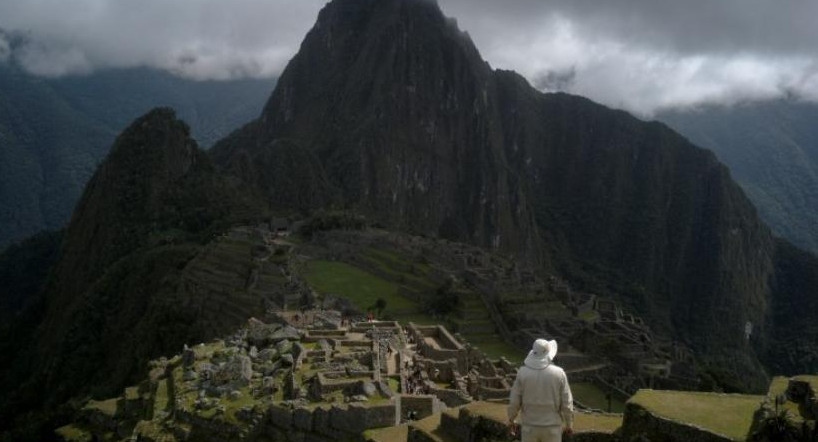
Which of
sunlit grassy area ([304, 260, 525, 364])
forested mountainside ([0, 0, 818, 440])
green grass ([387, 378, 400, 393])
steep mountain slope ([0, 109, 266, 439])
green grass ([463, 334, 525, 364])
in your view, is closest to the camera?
green grass ([387, 378, 400, 393])

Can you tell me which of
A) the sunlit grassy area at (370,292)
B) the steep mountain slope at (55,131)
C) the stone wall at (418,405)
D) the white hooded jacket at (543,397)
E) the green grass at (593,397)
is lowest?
the green grass at (593,397)

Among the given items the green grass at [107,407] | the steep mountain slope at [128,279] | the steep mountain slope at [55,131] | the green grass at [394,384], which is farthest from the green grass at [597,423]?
Result: the steep mountain slope at [55,131]

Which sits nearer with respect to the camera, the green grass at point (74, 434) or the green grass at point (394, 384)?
the green grass at point (394, 384)

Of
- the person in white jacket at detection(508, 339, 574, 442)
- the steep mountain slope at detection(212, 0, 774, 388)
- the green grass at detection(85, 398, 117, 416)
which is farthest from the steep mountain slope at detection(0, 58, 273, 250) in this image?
the person in white jacket at detection(508, 339, 574, 442)

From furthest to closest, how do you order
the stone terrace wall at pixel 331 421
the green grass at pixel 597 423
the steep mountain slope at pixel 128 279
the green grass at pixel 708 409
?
the steep mountain slope at pixel 128 279, the stone terrace wall at pixel 331 421, the green grass at pixel 597 423, the green grass at pixel 708 409

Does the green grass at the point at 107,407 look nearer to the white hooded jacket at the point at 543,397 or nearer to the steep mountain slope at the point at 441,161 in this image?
the white hooded jacket at the point at 543,397

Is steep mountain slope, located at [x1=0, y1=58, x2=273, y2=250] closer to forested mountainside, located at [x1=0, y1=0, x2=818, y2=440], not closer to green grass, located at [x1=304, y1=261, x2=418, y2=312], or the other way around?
forested mountainside, located at [x1=0, y1=0, x2=818, y2=440]

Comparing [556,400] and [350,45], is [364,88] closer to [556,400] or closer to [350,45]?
[350,45]
